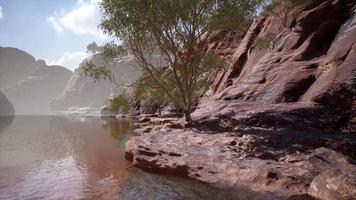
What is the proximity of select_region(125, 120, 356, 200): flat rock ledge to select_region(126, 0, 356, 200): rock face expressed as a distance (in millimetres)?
36

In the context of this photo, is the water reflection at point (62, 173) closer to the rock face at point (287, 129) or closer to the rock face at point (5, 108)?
the rock face at point (287, 129)

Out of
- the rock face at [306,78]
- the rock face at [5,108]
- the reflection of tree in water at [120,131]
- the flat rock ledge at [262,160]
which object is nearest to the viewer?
the flat rock ledge at [262,160]

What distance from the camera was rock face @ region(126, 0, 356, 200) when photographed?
37.7 ft

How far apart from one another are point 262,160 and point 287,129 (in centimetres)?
561

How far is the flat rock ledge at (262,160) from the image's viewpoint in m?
10.2

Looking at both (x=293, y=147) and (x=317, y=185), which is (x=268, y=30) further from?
(x=317, y=185)

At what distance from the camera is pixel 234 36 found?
58.8 meters

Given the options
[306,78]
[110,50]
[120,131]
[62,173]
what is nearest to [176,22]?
[110,50]

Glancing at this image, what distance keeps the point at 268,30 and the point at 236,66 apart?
7.63 meters

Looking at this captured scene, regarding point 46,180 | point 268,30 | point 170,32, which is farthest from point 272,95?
point 268,30

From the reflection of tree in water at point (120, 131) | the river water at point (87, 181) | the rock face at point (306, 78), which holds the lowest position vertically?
the river water at point (87, 181)

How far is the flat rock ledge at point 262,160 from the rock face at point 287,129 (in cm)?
4

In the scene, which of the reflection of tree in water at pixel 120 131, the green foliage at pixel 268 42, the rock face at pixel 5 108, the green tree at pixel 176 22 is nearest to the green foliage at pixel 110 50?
the green tree at pixel 176 22

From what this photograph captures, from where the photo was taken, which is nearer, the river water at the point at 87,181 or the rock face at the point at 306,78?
the river water at the point at 87,181
